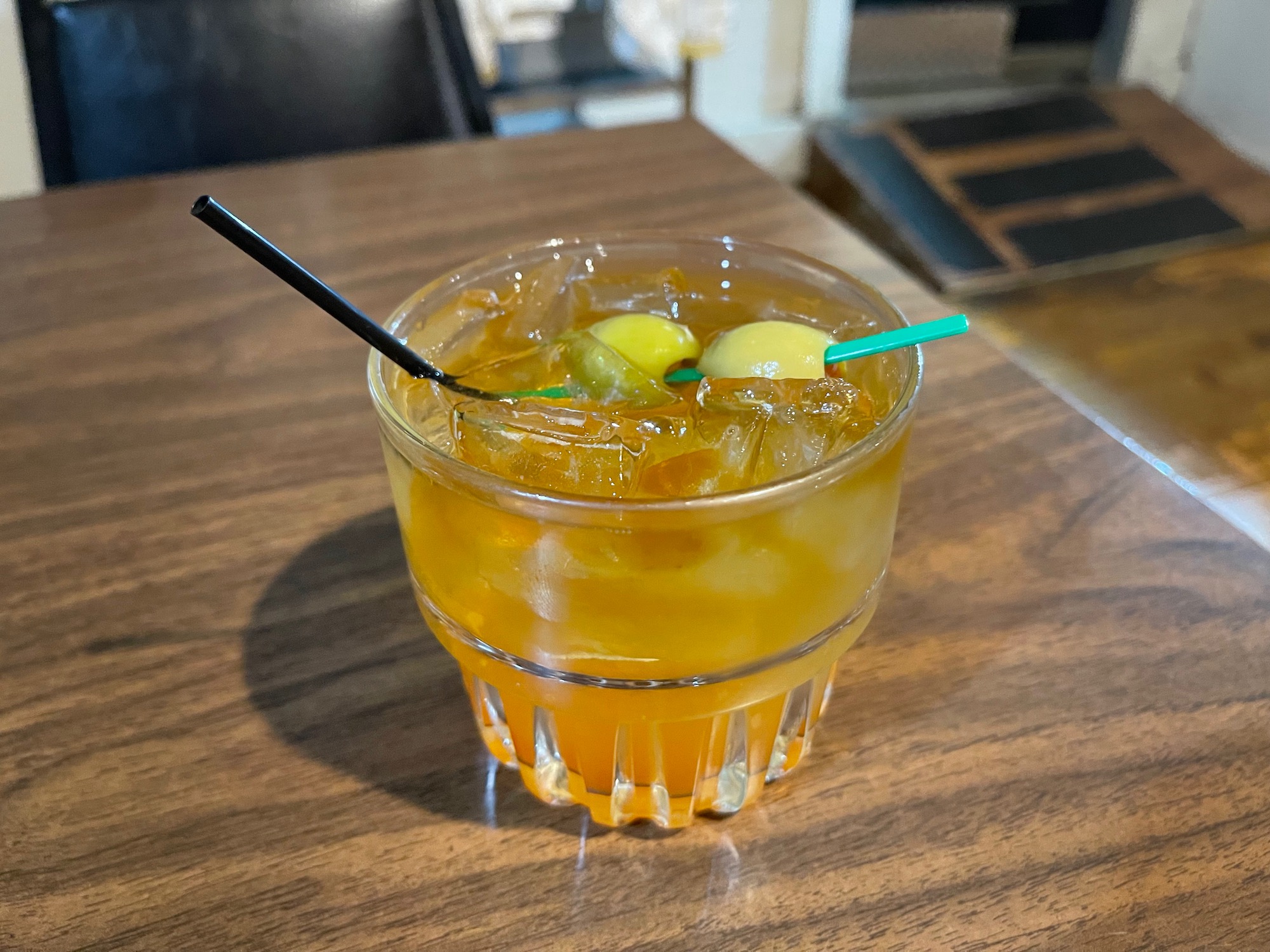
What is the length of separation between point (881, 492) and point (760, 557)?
76 millimetres

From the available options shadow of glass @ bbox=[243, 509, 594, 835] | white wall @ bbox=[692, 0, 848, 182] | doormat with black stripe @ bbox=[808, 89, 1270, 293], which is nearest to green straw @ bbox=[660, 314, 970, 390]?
shadow of glass @ bbox=[243, 509, 594, 835]

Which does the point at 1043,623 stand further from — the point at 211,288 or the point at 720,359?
the point at 211,288

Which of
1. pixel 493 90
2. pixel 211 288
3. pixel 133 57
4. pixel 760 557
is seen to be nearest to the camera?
pixel 760 557

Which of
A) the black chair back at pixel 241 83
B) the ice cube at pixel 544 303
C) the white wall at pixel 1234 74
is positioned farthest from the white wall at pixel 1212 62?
the ice cube at pixel 544 303

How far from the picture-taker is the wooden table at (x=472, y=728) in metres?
0.45

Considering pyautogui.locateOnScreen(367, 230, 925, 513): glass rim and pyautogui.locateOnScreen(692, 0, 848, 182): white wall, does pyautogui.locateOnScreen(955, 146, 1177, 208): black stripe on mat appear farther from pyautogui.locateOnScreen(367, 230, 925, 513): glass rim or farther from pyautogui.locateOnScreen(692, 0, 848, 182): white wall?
pyautogui.locateOnScreen(367, 230, 925, 513): glass rim

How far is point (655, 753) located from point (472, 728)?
0.37ft

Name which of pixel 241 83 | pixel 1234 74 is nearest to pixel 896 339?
pixel 241 83

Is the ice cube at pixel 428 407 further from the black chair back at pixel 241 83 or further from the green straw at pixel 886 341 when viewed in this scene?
the black chair back at pixel 241 83

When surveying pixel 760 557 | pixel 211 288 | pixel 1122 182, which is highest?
pixel 760 557

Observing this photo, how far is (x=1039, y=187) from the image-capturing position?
2.44m

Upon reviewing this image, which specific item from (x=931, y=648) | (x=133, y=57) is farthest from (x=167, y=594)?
(x=133, y=57)

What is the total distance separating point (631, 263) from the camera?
1.98 ft

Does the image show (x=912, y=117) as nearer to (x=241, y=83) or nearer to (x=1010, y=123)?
(x=1010, y=123)
